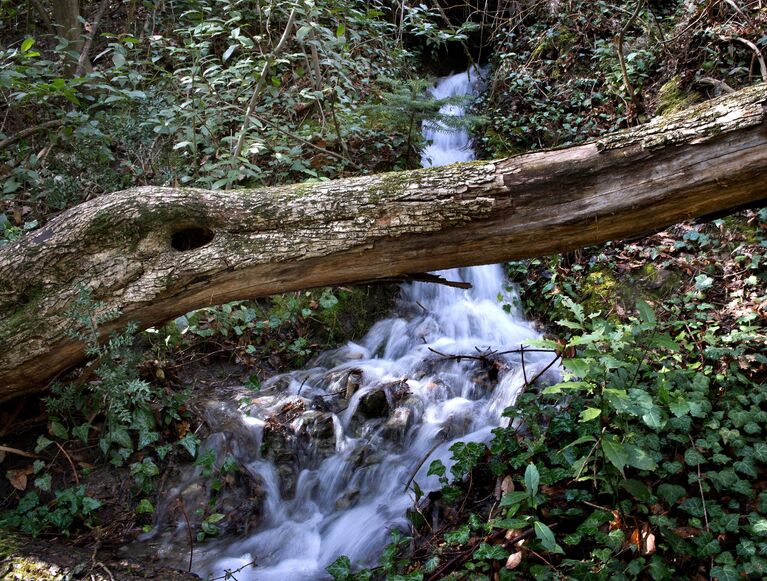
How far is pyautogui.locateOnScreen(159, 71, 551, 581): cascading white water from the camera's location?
3.66 meters

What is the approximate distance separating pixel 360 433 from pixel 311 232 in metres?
1.81

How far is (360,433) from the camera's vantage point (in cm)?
442

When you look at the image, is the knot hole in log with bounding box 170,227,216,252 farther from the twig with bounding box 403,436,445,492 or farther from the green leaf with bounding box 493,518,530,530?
the green leaf with bounding box 493,518,530,530

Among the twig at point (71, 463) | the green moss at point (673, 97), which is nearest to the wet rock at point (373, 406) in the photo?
the twig at point (71, 463)

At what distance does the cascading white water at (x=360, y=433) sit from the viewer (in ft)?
12.0

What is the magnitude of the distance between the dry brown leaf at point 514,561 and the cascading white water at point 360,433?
3.23ft

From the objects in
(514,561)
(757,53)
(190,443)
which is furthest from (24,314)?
(757,53)

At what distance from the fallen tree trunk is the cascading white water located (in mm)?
1402

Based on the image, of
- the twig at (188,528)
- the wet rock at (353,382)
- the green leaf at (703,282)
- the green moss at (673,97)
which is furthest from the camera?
the green moss at (673,97)

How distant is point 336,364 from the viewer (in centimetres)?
534

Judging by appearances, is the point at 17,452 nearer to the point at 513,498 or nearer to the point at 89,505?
the point at 89,505

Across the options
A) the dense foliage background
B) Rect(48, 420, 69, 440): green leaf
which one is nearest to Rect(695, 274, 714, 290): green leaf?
the dense foliage background

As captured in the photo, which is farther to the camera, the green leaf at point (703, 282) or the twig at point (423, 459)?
the green leaf at point (703, 282)

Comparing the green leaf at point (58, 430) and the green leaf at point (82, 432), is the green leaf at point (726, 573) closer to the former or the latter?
the green leaf at point (82, 432)
